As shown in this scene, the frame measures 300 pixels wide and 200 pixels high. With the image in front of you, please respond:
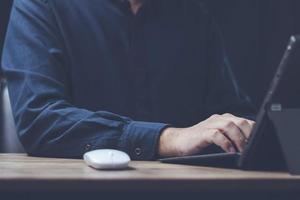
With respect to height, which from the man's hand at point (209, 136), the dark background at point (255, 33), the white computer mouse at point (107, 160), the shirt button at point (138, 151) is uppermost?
the white computer mouse at point (107, 160)

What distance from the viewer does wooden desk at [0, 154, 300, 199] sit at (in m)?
0.81

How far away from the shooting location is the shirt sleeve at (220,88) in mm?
1627

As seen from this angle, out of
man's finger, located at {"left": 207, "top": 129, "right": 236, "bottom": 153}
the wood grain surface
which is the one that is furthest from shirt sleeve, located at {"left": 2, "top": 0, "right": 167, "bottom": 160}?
the wood grain surface

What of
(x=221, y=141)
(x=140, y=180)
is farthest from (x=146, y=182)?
(x=221, y=141)

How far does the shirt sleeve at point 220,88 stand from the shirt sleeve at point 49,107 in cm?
40

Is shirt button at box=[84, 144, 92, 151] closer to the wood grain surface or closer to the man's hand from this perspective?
→ the man's hand

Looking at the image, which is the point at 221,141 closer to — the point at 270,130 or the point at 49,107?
the point at 270,130

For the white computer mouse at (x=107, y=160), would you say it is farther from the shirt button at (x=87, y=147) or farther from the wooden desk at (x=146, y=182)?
the shirt button at (x=87, y=147)

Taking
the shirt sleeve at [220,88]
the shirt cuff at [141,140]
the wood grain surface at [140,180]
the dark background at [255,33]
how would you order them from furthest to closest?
1. the dark background at [255,33]
2. the shirt sleeve at [220,88]
3. the shirt cuff at [141,140]
4. the wood grain surface at [140,180]

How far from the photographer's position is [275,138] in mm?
927

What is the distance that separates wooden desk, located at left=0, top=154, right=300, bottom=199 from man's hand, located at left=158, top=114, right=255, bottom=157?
14 centimetres

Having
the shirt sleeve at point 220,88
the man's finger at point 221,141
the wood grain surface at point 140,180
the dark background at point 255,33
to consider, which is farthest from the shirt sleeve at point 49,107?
the dark background at point 255,33

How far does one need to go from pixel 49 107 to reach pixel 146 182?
51cm

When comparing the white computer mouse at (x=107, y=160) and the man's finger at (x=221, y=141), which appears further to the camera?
the man's finger at (x=221, y=141)
